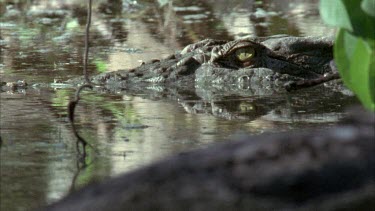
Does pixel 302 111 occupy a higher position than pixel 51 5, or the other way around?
pixel 51 5

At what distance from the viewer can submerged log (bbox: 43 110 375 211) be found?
2.73 m

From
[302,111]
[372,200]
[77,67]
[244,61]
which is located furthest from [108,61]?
[372,200]

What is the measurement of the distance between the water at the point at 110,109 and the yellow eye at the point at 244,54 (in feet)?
2.71

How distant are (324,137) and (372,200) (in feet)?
2.73

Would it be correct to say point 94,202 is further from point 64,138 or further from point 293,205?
point 64,138

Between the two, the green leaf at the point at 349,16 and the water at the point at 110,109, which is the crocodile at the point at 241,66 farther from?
the green leaf at the point at 349,16

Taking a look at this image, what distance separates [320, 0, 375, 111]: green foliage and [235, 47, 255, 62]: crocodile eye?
4171 millimetres

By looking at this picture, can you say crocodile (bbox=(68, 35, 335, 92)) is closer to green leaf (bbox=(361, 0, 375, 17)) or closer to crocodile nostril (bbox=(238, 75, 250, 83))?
crocodile nostril (bbox=(238, 75, 250, 83))

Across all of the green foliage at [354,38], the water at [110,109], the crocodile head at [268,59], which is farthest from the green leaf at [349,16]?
the crocodile head at [268,59]

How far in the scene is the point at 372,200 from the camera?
3.58 meters

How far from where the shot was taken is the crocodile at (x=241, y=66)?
7.81 meters

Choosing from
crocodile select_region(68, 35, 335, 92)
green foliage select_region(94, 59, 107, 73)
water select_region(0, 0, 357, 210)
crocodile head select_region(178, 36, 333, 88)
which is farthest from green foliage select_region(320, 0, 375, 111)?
green foliage select_region(94, 59, 107, 73)

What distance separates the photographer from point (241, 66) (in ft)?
26.5

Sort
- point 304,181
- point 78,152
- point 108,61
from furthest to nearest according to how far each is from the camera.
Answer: point 108,61 → point 78,152 → point 304,181
